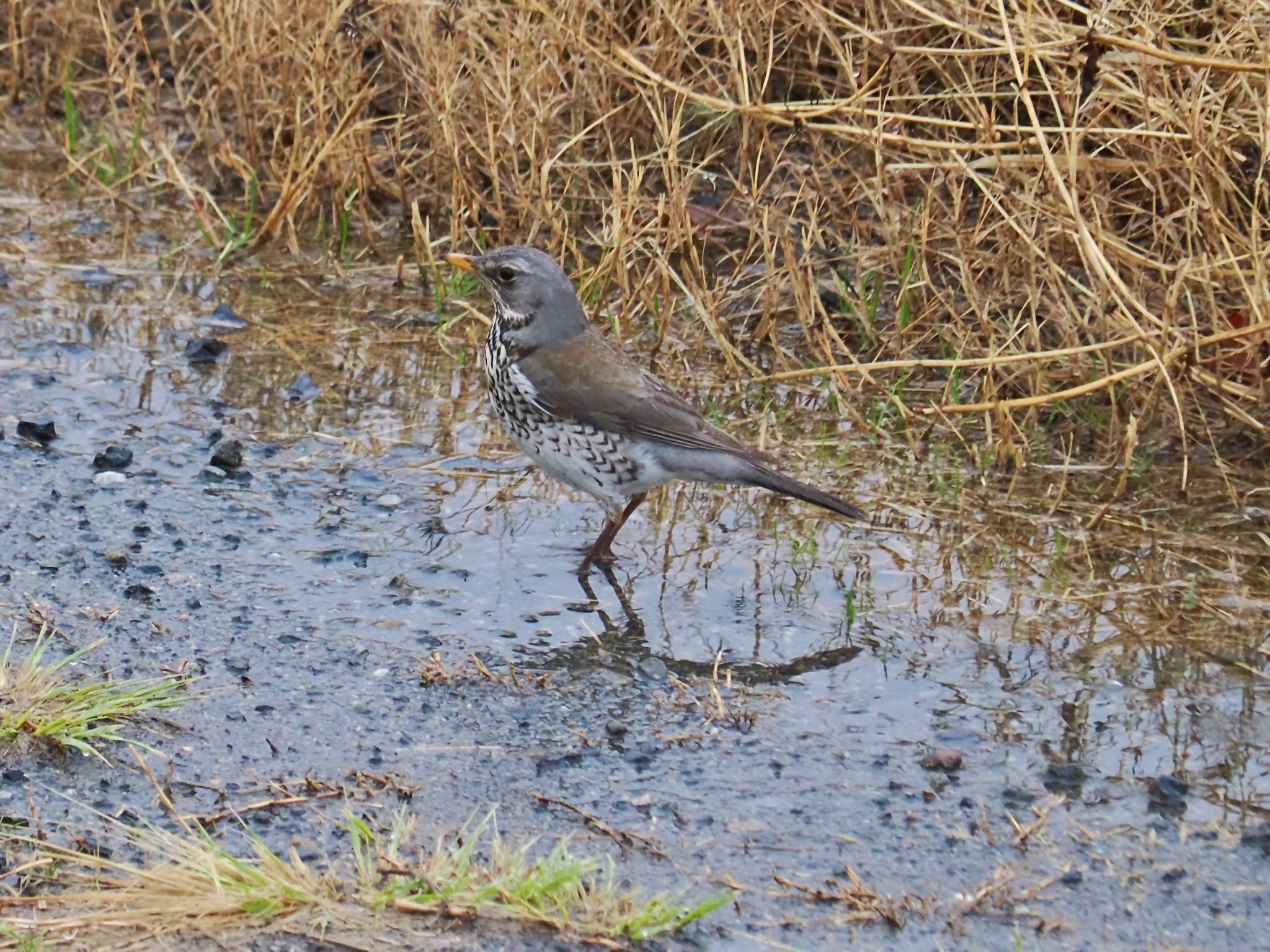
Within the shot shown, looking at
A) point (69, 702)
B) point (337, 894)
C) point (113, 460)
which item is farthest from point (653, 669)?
Answer: point (113, 460)

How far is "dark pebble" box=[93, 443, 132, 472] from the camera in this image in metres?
5.96

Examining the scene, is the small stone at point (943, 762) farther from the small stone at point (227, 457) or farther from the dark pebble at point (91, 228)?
the dark pebble at point (91, 228)

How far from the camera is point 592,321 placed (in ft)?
24.1

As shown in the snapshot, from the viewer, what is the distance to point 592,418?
223 inches

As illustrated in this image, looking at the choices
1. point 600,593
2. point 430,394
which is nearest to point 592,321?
point 430,394

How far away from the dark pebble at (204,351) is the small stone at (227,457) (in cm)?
108

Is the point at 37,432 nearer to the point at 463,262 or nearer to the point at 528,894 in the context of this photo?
the point at 463,262

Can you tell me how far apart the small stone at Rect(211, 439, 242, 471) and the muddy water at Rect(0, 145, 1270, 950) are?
57 mm

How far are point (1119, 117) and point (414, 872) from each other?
4670mm

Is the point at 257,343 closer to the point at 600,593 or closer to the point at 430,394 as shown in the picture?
the point at 430,394

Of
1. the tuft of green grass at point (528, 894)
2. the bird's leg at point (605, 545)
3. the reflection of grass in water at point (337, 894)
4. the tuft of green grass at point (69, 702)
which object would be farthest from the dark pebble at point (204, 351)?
the tuft of green grass at point (528, 894)

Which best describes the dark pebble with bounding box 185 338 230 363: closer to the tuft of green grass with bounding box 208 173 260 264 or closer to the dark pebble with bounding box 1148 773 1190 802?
the tuft of green grass with bounding box 208 173 260 264

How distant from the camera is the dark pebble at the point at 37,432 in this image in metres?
6.14

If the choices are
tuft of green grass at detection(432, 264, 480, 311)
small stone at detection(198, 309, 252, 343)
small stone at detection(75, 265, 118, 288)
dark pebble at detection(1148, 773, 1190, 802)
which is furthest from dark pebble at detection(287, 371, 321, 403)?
dark pebble at detection(1148, 773, 1190, 802)
